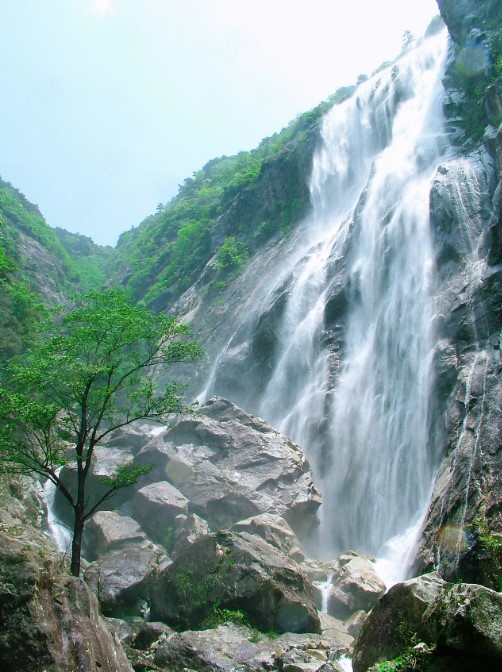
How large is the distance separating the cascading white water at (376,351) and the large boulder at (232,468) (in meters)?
1.82

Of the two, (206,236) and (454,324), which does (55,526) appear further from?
(206,236)

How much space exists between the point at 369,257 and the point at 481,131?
8.33 metres

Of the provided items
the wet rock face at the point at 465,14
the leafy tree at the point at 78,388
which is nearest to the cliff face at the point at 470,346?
the wet rock face at the point at 465,14

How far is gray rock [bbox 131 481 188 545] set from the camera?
1789cm

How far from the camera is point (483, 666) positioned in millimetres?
4562

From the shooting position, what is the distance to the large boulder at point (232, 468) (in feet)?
59.3

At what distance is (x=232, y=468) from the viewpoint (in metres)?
19.7

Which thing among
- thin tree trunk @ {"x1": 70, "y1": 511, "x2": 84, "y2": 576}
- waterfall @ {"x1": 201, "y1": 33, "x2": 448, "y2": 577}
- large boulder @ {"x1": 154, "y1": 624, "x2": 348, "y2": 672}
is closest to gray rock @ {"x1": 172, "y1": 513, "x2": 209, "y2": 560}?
waterfall @ {"x1": 201, "y1": 33, "x2": 448, "y2": 577}

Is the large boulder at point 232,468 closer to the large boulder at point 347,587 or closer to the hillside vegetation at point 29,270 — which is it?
the large boulder at point 347,587

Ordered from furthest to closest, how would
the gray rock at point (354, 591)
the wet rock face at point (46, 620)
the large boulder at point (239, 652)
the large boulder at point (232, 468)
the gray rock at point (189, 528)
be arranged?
the large boulder at point (232, 468) → the gray rock at point (189, 528) → the gray rock at point (354, 591) → the large boulder at point (239, 652) → the wet rock face at point (46, 620)

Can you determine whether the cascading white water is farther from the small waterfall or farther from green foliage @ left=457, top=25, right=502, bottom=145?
the small waterfall

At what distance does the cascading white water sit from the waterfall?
0.05 metres

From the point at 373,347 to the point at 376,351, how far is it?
34 centimetres

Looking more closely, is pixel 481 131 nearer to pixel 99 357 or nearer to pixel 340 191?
pixel 340 191
